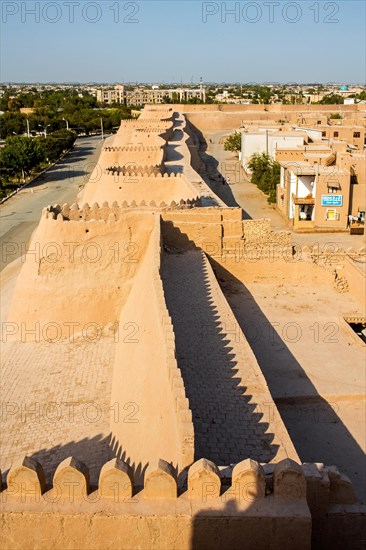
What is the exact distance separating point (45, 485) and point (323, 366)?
731 cm

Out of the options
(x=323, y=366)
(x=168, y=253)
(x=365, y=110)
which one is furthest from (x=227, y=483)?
(x=365, y=110)

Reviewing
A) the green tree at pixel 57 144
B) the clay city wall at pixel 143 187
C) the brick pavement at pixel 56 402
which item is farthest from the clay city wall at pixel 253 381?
the green tree at pixel 57 144

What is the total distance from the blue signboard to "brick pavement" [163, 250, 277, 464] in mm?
11597

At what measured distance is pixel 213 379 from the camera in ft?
27.1

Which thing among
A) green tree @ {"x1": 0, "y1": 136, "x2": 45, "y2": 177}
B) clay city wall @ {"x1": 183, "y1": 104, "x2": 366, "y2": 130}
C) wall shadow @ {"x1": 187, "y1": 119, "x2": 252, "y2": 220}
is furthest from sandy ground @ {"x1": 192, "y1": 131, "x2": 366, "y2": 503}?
clay city wall @ {"x1": 183, "y1": 104, "x2": 366, "y2": 130}

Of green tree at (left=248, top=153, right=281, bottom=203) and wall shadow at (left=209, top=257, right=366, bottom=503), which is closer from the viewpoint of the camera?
wall shadow at (left=209, top=257, right=366, bottom=503)

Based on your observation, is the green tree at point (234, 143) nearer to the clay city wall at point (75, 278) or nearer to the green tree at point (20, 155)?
the green tree at point (20, 155)

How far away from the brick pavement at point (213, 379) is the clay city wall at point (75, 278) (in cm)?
134

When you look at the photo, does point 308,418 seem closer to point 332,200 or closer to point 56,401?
point 56,401

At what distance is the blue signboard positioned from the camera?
2288cm

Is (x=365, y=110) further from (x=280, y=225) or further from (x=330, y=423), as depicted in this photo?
(x=330, y=423)

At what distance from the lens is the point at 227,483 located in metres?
5.18

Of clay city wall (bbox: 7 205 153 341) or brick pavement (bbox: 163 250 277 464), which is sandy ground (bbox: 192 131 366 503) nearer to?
brick pavement (bbox: 163 250 277 464)

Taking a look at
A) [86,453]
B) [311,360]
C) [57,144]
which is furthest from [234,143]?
[86,453]
